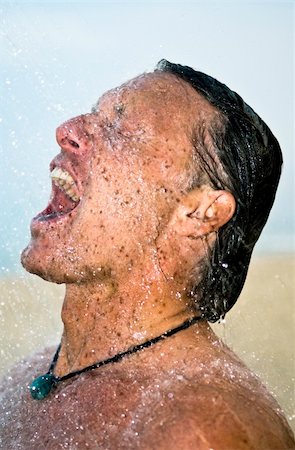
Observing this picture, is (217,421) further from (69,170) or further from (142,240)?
(69,170)

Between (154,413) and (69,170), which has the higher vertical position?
(69,170)

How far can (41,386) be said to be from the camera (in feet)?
10.6

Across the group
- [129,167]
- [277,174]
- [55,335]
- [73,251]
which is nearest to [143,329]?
[73,251]

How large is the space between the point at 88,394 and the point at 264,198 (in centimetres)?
106

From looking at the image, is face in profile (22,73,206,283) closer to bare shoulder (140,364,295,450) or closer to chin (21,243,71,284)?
chin (21,243,71,284)

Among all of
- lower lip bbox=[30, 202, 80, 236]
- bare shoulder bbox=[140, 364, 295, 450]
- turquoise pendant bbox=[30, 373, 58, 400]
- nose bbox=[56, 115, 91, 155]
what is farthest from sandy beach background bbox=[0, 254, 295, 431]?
bare shoulder bbox=[140, 364, 295, 450]

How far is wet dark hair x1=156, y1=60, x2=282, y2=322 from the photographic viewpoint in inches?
127

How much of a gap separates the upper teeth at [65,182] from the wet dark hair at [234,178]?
19.7 inches

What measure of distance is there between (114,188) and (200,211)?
A: 0.34 metres

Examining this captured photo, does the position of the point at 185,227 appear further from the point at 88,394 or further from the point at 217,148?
the point at 88,394

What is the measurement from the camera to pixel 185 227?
3178 mm

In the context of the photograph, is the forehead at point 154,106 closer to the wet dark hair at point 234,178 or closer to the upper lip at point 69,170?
the wet dark hair at point 234,178

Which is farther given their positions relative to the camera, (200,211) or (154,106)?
(154,106)

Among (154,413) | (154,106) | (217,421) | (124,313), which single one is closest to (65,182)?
(154,106)
